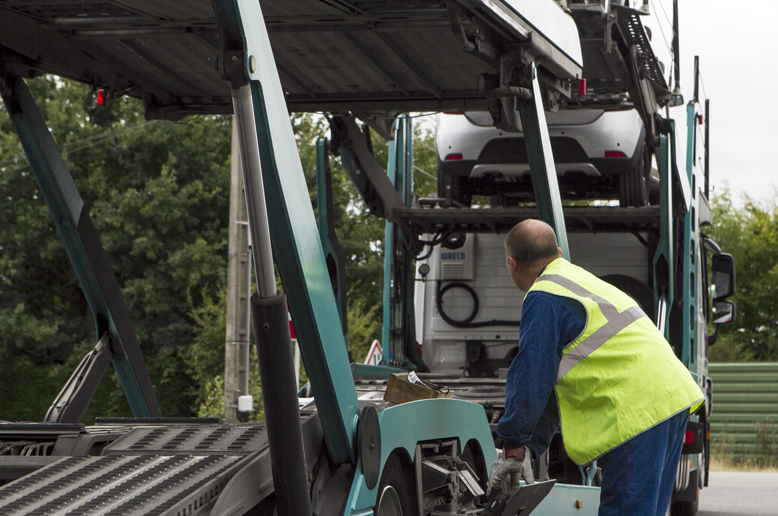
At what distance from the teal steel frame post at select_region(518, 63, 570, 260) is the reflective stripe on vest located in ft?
4.78

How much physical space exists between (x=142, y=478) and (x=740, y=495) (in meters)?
11.3

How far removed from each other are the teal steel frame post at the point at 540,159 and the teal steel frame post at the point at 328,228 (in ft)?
8.37

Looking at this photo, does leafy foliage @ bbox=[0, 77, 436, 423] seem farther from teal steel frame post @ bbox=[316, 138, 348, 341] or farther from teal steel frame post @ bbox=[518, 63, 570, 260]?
teal steel frame post @ bbox=[518, 63, 570, 260]

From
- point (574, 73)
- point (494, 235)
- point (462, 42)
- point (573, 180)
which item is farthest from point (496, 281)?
point (462, 42)

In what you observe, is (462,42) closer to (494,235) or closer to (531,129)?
(531,129)

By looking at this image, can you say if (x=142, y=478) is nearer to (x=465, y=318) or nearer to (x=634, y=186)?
(x=465, y=318)

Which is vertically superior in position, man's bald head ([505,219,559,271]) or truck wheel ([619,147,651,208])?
truck wheel ([619,147,651,208])

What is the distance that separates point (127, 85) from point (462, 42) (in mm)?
2276

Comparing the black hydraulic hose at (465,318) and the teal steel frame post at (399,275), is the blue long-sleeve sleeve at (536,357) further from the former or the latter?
the teal steel frame post at (399,275)

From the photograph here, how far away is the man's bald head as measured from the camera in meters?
4.10

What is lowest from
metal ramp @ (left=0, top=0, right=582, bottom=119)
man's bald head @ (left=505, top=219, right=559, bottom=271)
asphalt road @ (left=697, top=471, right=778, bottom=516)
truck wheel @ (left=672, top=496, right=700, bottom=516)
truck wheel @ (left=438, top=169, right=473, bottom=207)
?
asphalt road @ (left=697, top=471, right=778, bottom=516)

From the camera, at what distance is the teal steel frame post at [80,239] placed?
194 inches

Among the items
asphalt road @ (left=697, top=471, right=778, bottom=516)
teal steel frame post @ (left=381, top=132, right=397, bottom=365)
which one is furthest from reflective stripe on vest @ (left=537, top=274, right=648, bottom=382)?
asphalt road @ (left=697, top=471, right=778, bottom=516)

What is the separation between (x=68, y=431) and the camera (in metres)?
3.83
